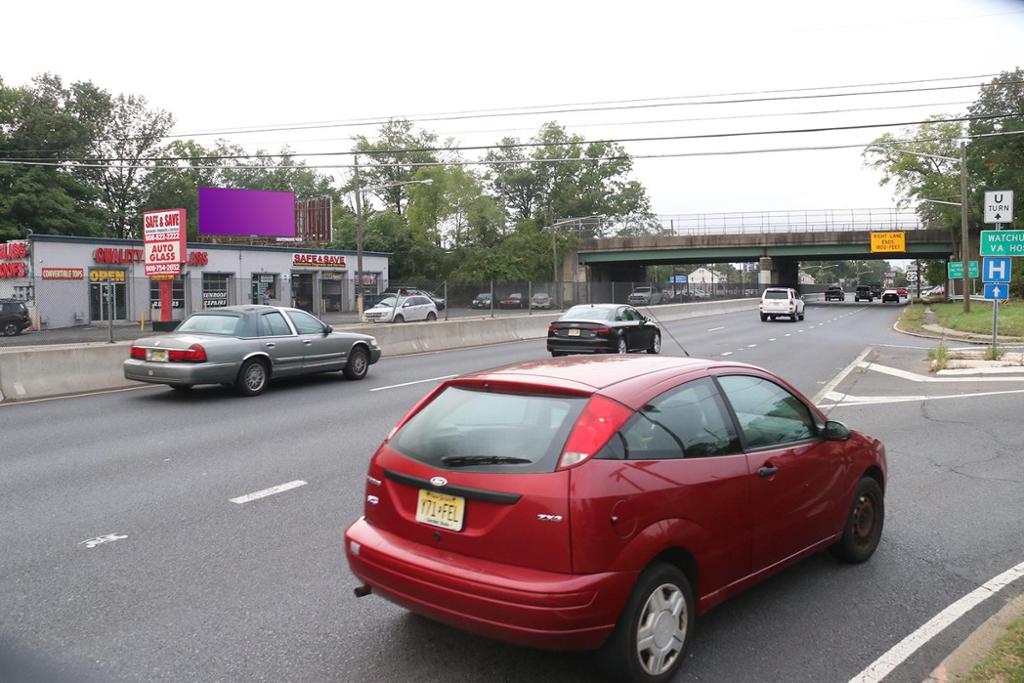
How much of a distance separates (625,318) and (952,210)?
55379 mm

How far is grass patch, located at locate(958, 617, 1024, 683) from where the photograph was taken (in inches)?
136

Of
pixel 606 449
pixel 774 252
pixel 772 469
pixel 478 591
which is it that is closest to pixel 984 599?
pixel 772 469

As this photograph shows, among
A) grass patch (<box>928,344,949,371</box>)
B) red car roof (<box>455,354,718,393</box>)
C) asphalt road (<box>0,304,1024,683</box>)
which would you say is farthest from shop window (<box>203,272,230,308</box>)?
red car roof (<box>455,354,718,393</box>)

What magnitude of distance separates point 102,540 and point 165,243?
73.4 feet

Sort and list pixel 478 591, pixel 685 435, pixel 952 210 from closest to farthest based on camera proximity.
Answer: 1. pixel 478 591
2. pixel 685 435
3. pixel 952 210

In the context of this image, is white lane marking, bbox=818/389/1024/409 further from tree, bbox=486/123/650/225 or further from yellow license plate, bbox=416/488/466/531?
tree, bbox=486/123/650/225

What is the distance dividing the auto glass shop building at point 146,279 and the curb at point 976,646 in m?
28.7

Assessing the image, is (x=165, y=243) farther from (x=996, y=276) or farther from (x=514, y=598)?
(x=514, y=598)

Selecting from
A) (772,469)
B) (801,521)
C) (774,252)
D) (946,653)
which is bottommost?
(946,653)

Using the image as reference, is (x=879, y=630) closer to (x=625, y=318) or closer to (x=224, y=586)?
(x=224, y=586)

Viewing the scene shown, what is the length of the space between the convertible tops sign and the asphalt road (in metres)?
41.4

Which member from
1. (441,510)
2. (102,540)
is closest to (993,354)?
(441,510)

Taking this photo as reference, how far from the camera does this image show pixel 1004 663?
141 inches

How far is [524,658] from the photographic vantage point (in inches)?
151
